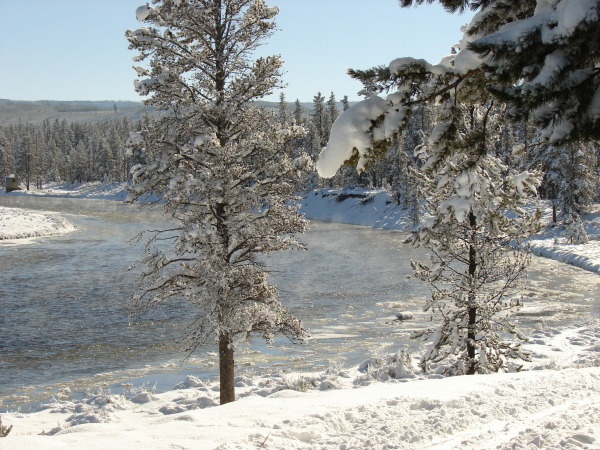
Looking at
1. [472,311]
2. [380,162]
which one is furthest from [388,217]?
[472,311]

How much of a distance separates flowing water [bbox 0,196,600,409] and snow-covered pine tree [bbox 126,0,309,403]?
395cm

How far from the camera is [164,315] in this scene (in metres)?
22.2

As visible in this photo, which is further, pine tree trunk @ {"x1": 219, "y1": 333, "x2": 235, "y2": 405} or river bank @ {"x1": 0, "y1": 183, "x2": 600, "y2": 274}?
river bank @ {"x1": 0, "y1": 183, "x2": 600, "y2": 274}

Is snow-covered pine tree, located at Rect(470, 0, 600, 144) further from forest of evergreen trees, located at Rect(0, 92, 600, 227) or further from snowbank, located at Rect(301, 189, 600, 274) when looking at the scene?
snowbank, located at Rect(301, 189, 600, 274)

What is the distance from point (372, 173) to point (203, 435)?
75.5 meters

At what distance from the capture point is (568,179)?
1778 inches

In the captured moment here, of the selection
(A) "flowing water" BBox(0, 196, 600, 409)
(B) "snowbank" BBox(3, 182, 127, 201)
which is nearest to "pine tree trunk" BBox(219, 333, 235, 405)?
(A) "flowing water" BBox(0, 196, 600, 409)

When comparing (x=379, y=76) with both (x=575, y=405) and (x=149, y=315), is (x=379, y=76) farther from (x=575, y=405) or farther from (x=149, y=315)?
(x=149, y=315)

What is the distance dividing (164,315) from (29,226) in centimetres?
3273

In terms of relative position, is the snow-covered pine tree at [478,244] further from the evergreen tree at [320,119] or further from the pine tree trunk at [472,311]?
the evergreen tree at [320,119]

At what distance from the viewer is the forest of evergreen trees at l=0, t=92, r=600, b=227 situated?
4350 cm

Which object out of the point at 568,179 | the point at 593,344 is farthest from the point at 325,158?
the point at 568,179

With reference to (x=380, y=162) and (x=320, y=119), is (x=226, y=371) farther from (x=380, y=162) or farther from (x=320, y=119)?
(x=320, y=119)

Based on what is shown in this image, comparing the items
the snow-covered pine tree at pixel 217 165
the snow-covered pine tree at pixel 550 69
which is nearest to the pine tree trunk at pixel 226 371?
the snow-covered pine tree at pixel 217 165
